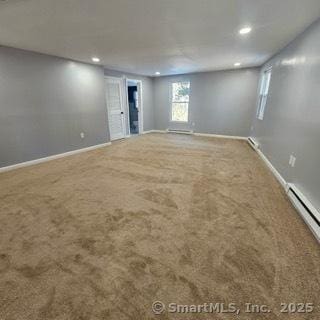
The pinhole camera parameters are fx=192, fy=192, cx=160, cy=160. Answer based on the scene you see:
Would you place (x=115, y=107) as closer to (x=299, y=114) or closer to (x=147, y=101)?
(x=147, y=101)

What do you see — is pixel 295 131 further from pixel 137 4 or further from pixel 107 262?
pixel 107 262

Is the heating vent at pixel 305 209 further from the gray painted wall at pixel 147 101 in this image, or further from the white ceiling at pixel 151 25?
the gray painted wall at pixel 147 101

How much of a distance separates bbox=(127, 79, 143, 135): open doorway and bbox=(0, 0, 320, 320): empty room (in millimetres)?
2195

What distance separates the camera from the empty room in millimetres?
1386

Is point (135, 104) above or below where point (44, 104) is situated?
below

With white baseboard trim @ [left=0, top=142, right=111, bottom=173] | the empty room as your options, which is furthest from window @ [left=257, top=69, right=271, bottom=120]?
white baseboard trim @ [left=0, top=142, right=111, bottom=173]

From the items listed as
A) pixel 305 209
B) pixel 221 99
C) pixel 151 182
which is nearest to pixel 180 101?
pixel 221 99

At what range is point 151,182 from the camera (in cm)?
324

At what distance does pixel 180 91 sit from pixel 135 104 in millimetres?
1962

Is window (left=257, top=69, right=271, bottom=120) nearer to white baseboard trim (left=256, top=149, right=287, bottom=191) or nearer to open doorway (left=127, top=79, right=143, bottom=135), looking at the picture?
white baseboard trim (left=256, top=149, right=287, bottom=191)

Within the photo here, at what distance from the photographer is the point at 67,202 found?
2.62 meters

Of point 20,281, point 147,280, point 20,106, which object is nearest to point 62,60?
point 20,106

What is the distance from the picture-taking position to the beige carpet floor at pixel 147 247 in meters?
1.33

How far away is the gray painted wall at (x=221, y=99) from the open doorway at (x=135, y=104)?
1.04 meters
